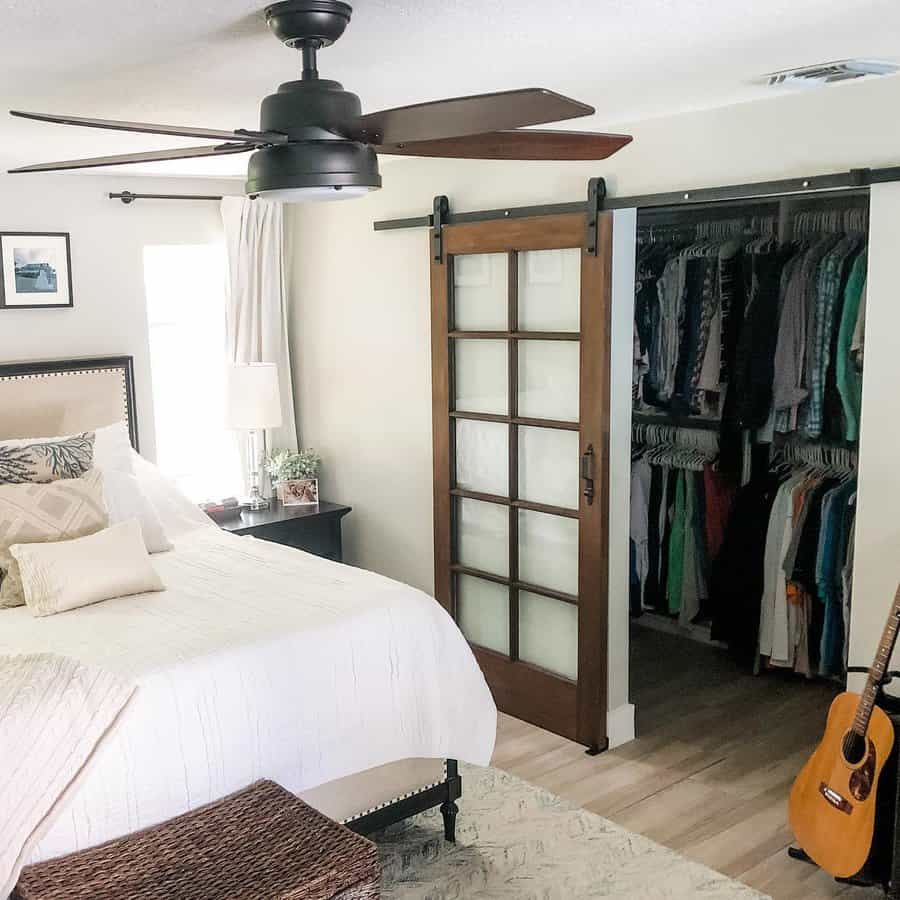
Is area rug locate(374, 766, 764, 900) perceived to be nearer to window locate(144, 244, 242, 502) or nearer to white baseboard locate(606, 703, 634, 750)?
white baseboard locate(606, 703, 634, 750)

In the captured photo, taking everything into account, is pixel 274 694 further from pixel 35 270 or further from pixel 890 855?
pixel 35 270

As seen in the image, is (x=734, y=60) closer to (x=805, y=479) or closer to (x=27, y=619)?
(x=805, y=479)

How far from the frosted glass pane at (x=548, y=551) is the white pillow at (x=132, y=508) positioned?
1376 mm

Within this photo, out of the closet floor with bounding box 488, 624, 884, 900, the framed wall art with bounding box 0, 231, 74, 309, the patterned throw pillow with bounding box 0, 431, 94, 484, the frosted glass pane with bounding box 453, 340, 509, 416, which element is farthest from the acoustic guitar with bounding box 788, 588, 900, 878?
the framed wall art with bounding box 0, 231, 74, 309

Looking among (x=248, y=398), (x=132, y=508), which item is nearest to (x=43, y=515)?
(x=132, y=508)

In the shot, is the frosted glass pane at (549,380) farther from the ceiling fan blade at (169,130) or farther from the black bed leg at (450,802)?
the ceiling fan blade at (169,130)

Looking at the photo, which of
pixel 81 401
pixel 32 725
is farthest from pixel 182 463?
pixel 32 725

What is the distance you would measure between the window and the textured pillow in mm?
1304

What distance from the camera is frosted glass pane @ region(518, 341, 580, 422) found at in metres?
3.89

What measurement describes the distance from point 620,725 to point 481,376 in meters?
1.47

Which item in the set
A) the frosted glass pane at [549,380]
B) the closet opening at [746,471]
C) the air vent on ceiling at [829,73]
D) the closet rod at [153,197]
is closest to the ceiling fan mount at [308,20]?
the air vent on ceiling at [829,73]

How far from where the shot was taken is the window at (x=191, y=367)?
4941 millimetres

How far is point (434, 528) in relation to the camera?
4.52m

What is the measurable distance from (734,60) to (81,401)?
310 cm
